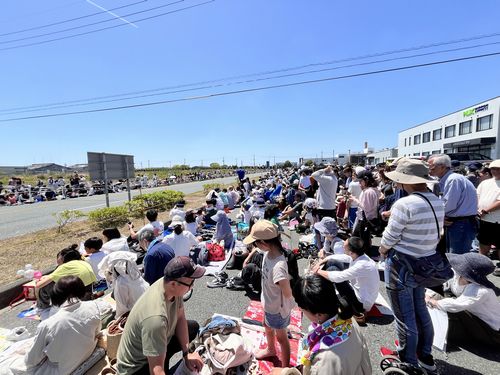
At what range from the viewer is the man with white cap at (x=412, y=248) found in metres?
2.14

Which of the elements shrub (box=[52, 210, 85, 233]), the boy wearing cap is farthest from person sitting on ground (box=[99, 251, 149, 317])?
shrub (box=[52, 210, 85, 233])

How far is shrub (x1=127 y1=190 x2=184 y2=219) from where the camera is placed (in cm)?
1132

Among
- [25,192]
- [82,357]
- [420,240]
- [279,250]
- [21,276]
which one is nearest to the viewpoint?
[420,240]

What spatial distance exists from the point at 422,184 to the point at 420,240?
1.54ft

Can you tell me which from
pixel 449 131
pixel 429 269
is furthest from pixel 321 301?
pixel 449 131

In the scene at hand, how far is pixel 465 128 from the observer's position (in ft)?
95.1

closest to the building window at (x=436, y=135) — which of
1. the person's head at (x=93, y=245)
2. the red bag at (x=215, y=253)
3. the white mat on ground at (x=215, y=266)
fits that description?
the red bag at (x=215, y=253)

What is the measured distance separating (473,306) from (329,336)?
2.18 meters

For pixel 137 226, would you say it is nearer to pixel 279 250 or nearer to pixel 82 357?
pixel 82 357

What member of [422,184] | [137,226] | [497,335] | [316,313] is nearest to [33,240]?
[137,226]

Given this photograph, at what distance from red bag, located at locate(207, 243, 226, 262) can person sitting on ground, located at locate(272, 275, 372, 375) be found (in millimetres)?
4567

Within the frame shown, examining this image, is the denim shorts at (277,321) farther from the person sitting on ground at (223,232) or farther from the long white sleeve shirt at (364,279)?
the person sitting on ground at (223,232)

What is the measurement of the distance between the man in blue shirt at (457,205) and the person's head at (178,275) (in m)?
3.55

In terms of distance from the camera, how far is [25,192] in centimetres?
2064
